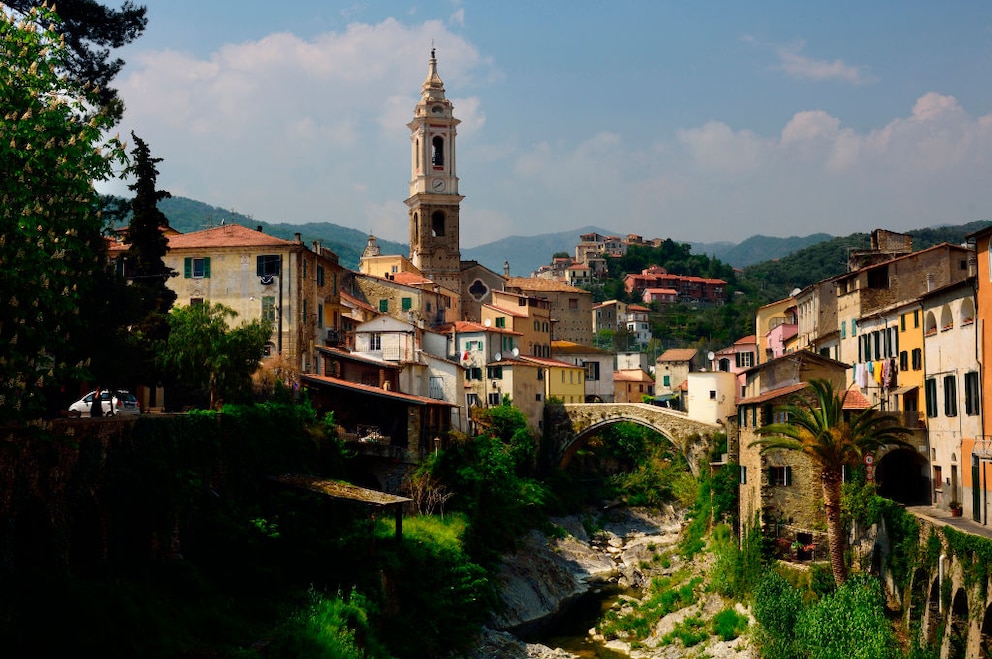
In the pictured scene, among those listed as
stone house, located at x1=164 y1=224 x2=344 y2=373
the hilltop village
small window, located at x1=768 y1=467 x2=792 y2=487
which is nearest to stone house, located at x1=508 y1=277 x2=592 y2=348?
the hilltop village

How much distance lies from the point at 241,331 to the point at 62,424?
47.8 feet

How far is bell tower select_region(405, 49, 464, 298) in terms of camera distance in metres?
101

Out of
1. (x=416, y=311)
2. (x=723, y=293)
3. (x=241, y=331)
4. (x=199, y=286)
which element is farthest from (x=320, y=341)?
(x=723, y=293)

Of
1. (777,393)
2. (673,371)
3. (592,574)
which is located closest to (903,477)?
(777,393)

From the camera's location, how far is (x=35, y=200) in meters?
19.2

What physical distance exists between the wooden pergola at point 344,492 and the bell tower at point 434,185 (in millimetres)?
62497

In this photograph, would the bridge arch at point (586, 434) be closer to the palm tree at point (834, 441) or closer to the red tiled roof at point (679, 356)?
the red tiled roof at point (679, 356)

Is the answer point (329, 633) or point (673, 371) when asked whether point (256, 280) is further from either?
point (673, 371)

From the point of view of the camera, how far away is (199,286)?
2004 inches

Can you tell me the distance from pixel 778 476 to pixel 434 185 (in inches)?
2612

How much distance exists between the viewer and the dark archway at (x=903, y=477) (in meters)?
39.1

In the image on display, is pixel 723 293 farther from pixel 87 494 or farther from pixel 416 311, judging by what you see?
pixel 87 494

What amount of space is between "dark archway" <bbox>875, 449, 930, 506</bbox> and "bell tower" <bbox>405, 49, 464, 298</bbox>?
62.5 meters

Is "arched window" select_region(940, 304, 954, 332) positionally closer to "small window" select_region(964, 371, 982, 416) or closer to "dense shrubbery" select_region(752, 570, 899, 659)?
"small window" select_region(964, 371, 982, 416)
